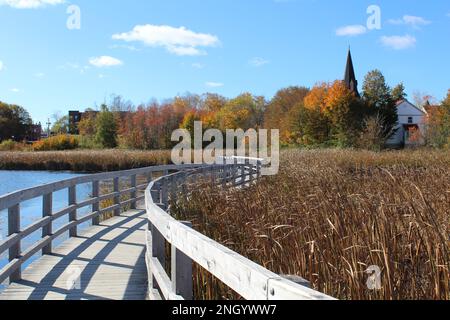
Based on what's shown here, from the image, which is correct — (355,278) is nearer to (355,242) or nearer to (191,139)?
(355,242)

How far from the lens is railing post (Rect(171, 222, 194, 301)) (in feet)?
10.7

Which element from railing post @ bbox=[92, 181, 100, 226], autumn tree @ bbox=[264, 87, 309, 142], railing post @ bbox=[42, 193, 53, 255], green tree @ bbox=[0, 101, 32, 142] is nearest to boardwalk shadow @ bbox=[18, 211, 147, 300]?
railing post @ bbox=[42, 193, 53, 255]

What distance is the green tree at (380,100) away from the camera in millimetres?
56375

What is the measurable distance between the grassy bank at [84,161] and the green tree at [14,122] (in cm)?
4636

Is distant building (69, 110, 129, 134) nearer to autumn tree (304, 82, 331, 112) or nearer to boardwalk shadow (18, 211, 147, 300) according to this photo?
autumn tree (304, 82, 331, 112)

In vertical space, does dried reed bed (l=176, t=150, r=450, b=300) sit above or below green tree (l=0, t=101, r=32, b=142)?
below

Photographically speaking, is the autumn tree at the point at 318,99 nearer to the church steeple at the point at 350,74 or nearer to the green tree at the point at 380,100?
the green tree at the point at 380,100

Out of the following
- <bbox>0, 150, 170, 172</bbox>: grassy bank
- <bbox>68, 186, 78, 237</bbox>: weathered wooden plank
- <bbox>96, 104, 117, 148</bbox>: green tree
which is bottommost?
<bbox>0, 150, 170, 172</bbox>: grassy bank

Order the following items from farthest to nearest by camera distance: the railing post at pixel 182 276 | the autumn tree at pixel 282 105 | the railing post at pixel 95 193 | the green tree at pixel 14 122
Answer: the green tree at pixel 14 122 → the autumn tree at pixel 282 105 → the railing post at pixel 95 193 → the railing post at pixel 182 276

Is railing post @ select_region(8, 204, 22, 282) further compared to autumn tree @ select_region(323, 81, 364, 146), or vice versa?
autumn tree @ select_region(323, 81, 364, 146)

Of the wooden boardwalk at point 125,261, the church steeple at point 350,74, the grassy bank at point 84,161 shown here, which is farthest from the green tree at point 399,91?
the wooden boardwalk at point 125,261

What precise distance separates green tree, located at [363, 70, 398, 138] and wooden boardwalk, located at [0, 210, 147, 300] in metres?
49.7

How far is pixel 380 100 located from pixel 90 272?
188 feet
